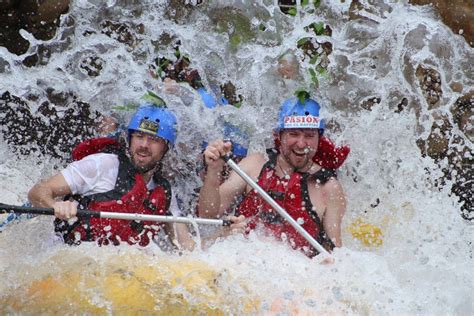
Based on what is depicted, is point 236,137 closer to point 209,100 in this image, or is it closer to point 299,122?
point 209,100

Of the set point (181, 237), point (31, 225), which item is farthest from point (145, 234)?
point (31, 225)

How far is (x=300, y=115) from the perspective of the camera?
15.4 ft

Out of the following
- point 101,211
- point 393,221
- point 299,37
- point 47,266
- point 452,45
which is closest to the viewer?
point 47,266

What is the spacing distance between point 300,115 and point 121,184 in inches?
45.2

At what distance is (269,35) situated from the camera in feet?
20.4

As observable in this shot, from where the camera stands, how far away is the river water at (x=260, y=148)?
12.2 feet

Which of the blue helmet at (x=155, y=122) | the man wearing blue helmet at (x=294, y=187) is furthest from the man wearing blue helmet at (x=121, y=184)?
the man wearing blue helmet at (x=294, y=187)

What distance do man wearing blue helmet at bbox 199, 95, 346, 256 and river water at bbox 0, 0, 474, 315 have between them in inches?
10.0

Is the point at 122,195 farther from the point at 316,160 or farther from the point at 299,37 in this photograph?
the point at 299,37

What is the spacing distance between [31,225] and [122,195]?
66 centimetres

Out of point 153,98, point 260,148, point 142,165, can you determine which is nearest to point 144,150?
point 142,165

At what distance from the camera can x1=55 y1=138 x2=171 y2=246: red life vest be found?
174 inches

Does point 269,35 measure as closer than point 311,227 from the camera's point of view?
No

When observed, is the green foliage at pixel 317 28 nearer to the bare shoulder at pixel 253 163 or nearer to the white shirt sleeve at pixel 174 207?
the bare shoulder at pixel 253 163
